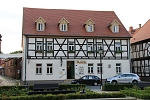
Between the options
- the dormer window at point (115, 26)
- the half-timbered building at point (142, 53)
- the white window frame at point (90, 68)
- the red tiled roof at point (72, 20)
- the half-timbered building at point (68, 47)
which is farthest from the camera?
the dormer window at point (115, 26)

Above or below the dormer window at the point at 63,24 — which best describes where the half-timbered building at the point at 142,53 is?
below

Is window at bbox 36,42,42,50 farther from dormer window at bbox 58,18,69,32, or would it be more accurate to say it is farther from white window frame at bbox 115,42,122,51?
white window frame at bbox 115,42,122,51

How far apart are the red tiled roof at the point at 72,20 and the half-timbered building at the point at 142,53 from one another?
2.86m

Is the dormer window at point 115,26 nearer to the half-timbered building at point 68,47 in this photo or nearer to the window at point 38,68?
the half-timbered building at point 68,47

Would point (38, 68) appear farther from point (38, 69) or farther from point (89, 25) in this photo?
point (89, 25)

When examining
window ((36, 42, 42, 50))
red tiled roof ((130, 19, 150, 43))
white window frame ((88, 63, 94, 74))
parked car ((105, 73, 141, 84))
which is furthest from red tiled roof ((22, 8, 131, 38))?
parked car ((105, 73, 141, 84))

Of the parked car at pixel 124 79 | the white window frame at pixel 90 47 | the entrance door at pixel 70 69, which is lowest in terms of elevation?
the parked car at pixel 124 79

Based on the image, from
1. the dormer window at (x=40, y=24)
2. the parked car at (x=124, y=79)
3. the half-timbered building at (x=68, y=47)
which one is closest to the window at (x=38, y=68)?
the half-timbered building at (x=68, y=47)

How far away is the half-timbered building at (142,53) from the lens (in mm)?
33719

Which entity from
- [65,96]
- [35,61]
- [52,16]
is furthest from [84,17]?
[65,96]

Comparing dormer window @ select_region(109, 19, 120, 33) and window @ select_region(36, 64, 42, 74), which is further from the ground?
dormer window @ select_region(109, 19, 120, 33)

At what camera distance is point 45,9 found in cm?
3694

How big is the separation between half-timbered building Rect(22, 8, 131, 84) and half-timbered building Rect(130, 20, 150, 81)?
2.68 meters

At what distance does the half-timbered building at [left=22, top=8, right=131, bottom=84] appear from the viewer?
31.2m
